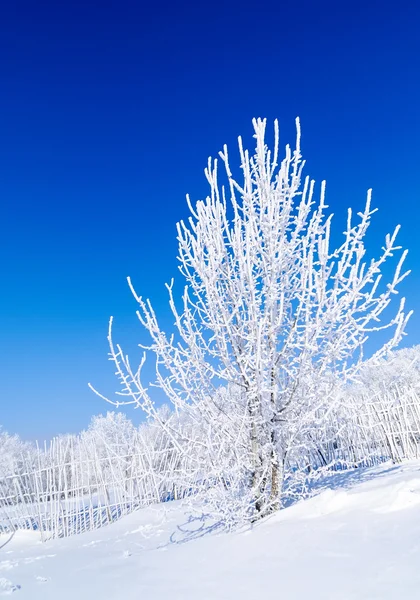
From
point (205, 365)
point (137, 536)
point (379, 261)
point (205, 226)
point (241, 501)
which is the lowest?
point (137, 536)

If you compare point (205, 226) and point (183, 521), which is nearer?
point (205, 226)

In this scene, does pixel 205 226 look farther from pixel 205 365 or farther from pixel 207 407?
pixel 207 407

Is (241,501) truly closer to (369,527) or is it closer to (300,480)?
(300,480)

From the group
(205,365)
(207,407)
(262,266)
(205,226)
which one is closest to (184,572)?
(207,407)

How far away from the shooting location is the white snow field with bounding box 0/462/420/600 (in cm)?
261

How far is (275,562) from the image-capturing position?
3.21 meters

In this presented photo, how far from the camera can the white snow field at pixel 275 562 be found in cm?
261

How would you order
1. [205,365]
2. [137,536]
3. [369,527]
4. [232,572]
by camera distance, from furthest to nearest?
[137,536] < [205,365] < [369,527] < [232,572]

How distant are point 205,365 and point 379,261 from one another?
1855 millimetres

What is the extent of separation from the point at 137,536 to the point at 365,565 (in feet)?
14.6

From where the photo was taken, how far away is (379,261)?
3.84 m

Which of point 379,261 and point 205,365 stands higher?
point 379,261

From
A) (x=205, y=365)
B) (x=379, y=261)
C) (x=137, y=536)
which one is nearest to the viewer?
(x=379, y=261)

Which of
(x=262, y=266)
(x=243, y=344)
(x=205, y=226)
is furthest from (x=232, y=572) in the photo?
(x=205, y=226)
